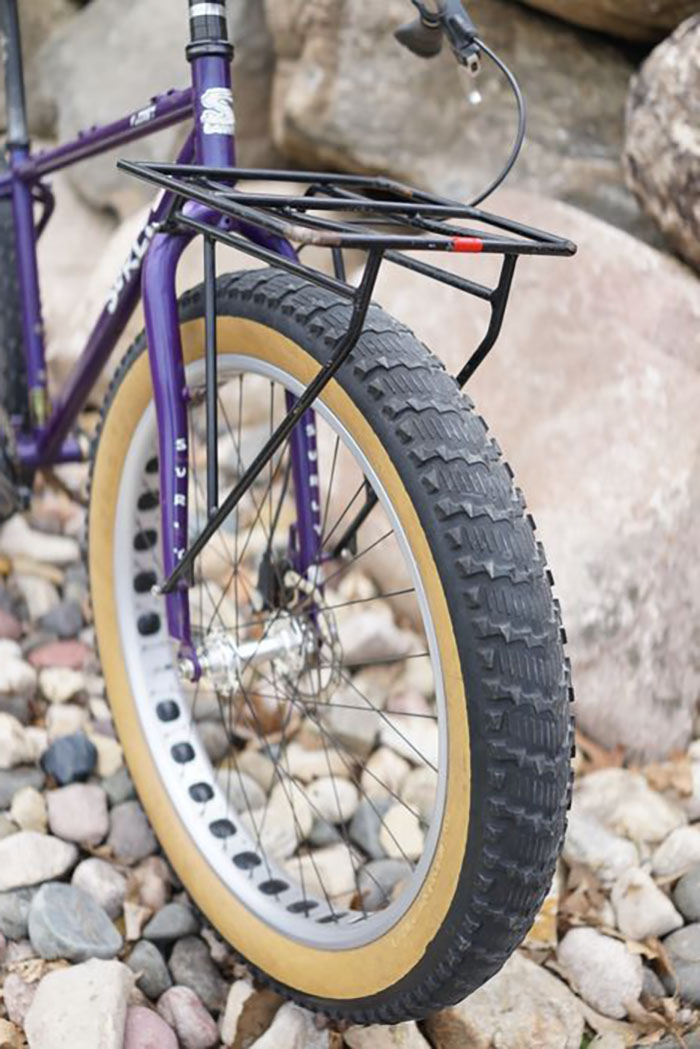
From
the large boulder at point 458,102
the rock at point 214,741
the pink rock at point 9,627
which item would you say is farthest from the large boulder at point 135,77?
the rock at point 214,741

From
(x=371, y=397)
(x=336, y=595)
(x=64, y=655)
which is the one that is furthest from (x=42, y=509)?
(x=371, y=397)

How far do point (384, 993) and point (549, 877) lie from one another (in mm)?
240

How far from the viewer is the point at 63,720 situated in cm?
170

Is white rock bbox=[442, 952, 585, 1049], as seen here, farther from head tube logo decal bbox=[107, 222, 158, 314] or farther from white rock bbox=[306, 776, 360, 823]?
head tube logo decal bbox=[107, 222, 158, 314]

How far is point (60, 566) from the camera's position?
6.84 feet

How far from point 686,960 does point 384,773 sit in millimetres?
504

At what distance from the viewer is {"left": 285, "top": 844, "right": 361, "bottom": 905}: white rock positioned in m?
1.47

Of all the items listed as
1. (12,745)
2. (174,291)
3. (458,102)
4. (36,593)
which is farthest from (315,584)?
(458,102)

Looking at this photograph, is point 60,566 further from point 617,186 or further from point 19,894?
point 617,186

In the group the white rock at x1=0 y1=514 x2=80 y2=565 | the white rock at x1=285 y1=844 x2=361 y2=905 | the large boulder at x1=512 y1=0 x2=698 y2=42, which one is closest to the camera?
the white rock at x1=285 y1=844 x2=361 y2=905

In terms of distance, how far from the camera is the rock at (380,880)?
1447 millimetres

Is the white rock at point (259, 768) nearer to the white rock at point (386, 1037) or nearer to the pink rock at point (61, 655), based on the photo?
the pink rock at point (61, 655)

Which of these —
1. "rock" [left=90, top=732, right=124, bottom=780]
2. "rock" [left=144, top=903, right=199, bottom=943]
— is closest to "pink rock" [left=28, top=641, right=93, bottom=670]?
"rock" [left=90, top=732, right=124, bottom=780]

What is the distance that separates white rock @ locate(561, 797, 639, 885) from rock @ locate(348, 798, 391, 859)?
262mm
